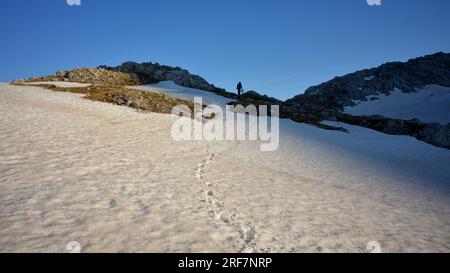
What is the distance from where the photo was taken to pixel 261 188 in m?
14.2

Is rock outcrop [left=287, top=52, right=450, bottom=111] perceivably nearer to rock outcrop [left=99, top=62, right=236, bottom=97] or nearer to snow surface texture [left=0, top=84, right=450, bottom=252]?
rock outcrop [left=99, top=62, right=236, bottom=97]

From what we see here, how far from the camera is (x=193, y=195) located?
12.0m

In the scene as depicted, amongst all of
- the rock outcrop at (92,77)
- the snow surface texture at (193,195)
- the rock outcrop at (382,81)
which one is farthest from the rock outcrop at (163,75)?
the rock outcrop at (382,81)

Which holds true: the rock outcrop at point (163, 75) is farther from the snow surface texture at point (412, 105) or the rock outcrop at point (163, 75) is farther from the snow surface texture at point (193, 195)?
the snow surface texture at point (412, 105)

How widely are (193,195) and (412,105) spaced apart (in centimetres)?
10580

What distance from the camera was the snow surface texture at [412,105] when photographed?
275ft

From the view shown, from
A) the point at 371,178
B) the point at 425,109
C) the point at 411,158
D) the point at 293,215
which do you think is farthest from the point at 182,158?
the point at 425,109

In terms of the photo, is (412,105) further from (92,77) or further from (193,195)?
(193,195)

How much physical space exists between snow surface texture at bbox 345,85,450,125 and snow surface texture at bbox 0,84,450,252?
69409 millimetres

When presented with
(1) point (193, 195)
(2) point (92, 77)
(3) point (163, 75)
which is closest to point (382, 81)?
(3) point (163, 75)

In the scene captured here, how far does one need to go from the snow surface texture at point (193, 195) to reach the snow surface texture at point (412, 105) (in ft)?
228

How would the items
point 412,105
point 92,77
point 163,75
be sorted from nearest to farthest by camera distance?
point 92,77 < point 163,75 < point 412,105
